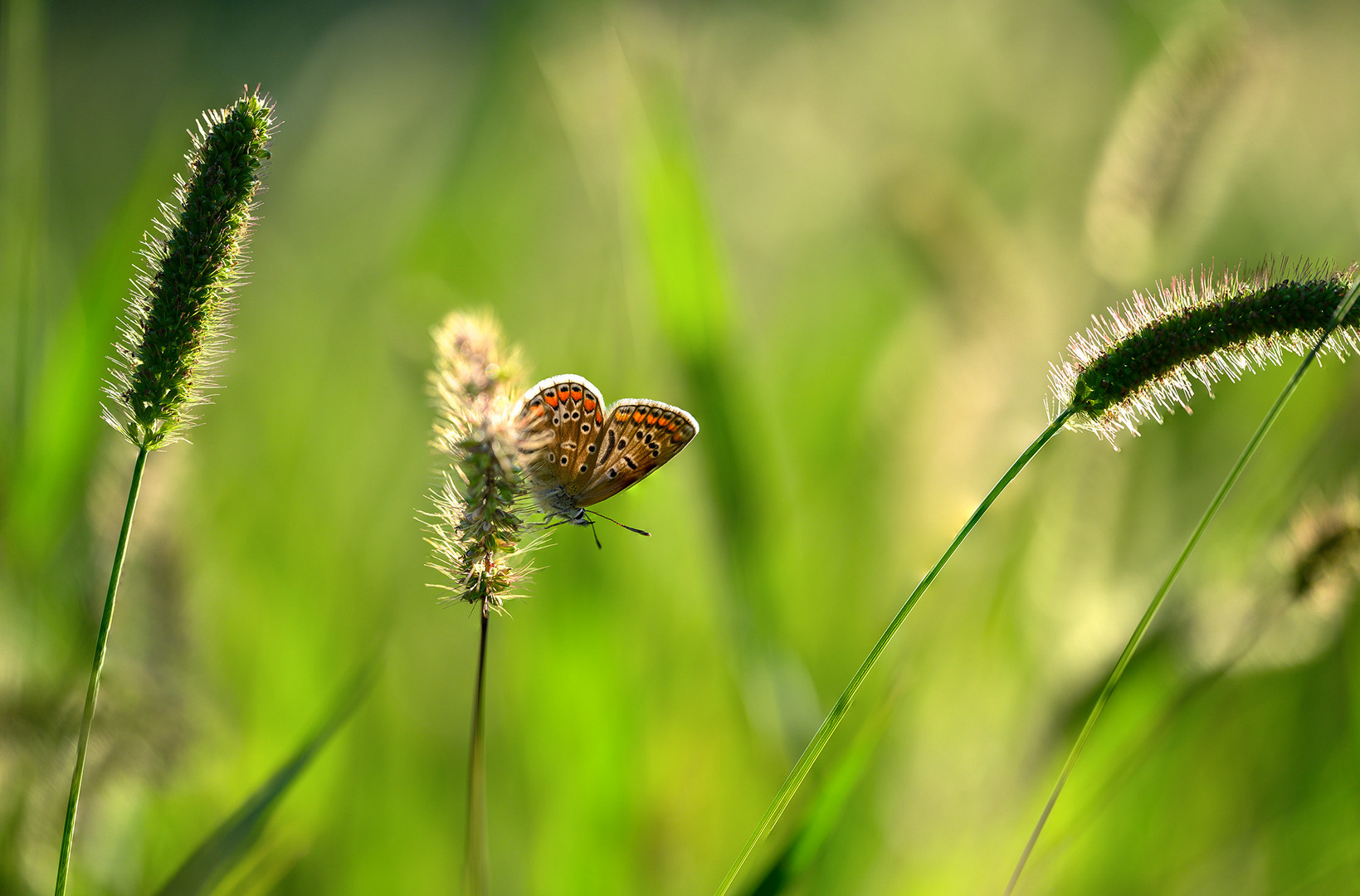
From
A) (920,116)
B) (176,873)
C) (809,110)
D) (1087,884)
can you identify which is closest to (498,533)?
(176,873)

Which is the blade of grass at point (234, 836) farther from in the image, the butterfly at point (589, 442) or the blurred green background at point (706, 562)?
the butterfly at point (589, 442)

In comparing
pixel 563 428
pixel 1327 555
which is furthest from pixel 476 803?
pixel 1327 555

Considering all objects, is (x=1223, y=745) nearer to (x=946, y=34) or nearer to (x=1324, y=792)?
(x=1324, y=792)

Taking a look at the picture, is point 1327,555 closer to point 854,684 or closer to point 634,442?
point 854,684

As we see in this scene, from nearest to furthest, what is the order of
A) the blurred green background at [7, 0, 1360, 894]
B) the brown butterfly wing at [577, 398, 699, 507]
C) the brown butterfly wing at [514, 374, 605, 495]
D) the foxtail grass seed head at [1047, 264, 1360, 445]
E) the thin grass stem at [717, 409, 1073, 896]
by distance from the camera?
1. the thin grass stem at [717, 409, 1073, 896]
2. the foxtail grass seed head at [1047, 264, 1360, 445]
3. the brown butterfly wing at [514, 374, 605, 495]
4. the brown butterfly wing at [577, 398, 699, 507]
5. the blurred green background at [7, 0, 1360, 894]

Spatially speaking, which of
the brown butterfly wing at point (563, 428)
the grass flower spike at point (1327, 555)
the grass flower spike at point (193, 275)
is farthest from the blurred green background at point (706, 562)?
the grass flower spike at point (193, 275)

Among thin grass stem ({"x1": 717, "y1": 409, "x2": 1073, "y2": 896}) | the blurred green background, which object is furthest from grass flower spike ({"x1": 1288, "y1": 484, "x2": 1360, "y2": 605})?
Result: thin grass stem ({"x1": 717, "y1": 409, "x2": 1073, "y2": 896})

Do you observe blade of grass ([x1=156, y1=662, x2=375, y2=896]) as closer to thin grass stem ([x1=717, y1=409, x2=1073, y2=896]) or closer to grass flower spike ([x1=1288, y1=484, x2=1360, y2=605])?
thin grass stem ([x1=717, y1=409, x2=1073, y2=896])
